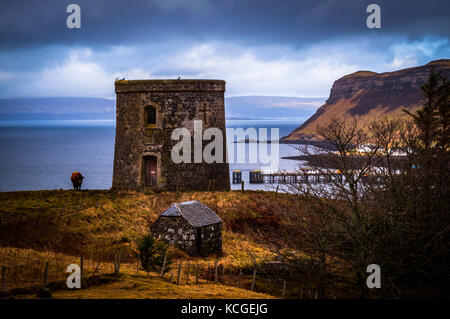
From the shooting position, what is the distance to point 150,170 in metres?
30.8

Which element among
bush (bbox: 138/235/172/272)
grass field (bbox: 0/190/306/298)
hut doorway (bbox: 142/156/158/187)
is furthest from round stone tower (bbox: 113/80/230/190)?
bush (bbox: 138/235/172/272)

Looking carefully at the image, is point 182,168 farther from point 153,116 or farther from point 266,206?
point 266,206

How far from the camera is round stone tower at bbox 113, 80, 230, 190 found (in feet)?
98.0

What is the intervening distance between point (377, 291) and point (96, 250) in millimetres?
10602

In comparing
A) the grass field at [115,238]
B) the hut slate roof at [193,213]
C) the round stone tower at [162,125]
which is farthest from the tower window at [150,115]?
the hut slate roof at [193,213]

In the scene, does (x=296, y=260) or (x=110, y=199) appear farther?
(x=110, y=199)

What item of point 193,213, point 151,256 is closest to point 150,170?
point 193,213

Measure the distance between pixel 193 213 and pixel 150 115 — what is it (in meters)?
11.2

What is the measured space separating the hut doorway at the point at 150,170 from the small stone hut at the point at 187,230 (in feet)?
31.2

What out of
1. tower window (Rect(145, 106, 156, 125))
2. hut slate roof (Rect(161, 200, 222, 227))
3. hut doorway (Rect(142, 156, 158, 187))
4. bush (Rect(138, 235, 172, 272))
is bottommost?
bush (Rect(138, 235, 172, 272))

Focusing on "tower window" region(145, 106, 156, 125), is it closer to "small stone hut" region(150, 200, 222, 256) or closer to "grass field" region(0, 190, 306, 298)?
"grass field" region(0, 190, 306, 298)

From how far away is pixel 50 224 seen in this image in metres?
21.0

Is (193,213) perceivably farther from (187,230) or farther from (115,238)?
(115,238)
